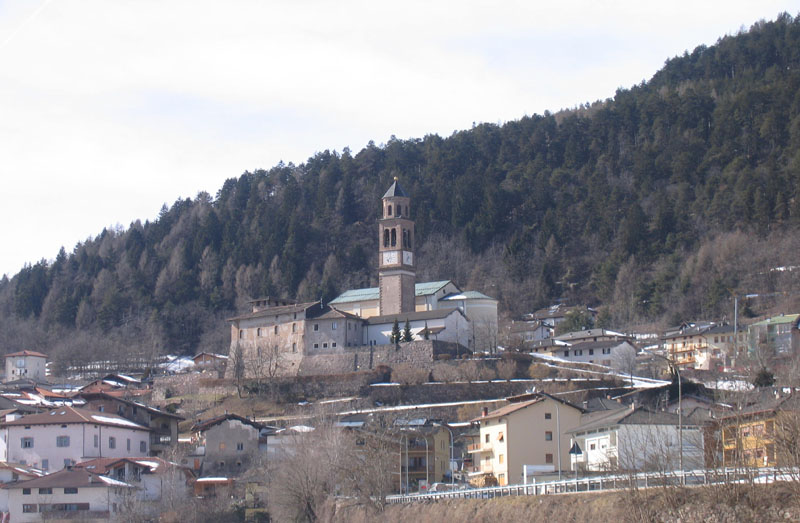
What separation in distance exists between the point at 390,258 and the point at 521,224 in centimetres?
6319

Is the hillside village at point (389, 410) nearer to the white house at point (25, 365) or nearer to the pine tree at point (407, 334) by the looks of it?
the white house at point (25, 365)

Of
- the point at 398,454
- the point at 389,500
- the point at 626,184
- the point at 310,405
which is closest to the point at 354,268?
the point at 626,184

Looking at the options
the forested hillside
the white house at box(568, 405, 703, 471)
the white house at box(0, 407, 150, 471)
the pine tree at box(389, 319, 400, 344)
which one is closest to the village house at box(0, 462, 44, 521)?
the white house at box(0, 407, 150, 471)

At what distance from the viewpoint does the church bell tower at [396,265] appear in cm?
9575

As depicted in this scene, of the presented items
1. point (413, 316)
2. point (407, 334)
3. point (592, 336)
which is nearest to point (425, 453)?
point (407, 334)

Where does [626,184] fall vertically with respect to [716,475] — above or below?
above

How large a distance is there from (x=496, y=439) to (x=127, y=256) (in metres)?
120

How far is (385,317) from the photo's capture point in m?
91.2

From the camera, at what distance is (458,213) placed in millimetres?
156250

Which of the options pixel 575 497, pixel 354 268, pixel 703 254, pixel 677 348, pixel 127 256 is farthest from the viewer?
pixel 127 256

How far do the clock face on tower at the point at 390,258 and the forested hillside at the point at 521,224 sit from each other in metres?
32.5

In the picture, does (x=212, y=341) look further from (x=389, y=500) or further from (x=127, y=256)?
(x=389, y=500)

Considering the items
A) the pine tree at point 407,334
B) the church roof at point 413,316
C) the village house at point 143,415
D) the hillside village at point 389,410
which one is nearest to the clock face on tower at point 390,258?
the hillside village at point 389,410

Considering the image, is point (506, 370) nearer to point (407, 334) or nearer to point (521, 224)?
point (407, 334)
